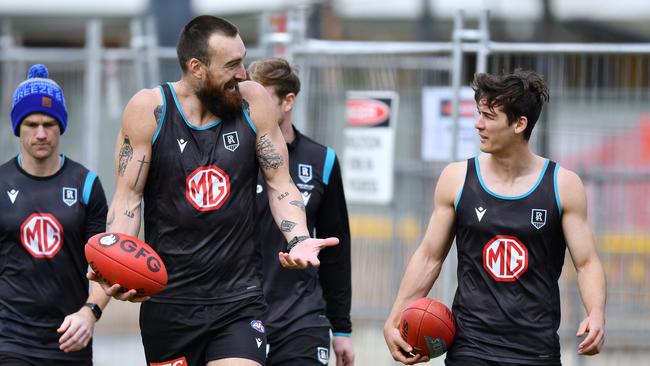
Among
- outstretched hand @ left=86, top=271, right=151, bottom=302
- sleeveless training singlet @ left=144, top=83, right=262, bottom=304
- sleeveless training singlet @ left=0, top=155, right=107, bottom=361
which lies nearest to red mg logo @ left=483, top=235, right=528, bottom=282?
sleeveless training singlet @ left=144, top=83, right=262, bottom=304

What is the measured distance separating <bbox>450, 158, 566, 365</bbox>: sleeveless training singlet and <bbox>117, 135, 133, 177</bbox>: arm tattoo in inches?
67.4

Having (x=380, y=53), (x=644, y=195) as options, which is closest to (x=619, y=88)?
(x=644, y=195)

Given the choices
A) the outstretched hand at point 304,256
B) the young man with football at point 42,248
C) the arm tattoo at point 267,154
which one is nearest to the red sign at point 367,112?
the young man with football at point 42,248

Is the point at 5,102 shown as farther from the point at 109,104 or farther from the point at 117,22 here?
the point at 117,22

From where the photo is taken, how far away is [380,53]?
388 inches

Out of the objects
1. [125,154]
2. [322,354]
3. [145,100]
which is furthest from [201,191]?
[322,354]

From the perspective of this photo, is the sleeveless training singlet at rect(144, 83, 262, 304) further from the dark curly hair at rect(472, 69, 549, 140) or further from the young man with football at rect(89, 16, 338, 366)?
the dark curly hair at rect(472, 69, 549, 140)

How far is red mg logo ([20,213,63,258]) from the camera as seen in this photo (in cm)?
690

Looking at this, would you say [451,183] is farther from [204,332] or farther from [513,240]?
[204,332]

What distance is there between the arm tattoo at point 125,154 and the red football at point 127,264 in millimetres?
401

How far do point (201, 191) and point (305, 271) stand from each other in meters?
1.31

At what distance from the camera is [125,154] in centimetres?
605

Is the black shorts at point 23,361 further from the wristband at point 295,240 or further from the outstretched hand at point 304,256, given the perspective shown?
the outstretched hand at point 304,256

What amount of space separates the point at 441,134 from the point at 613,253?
1723mm
